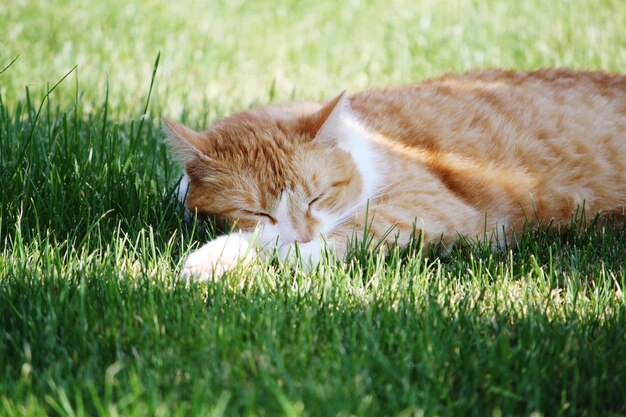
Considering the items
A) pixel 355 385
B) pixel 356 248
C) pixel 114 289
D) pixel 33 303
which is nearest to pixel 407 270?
pixel 356 248

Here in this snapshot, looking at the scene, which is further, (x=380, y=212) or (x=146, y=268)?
(x=380, y=212)

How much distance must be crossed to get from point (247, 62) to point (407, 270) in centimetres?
401

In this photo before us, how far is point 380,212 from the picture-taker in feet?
9.73

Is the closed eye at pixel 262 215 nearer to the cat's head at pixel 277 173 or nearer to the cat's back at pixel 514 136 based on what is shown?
the cat's head at pixel 277 173

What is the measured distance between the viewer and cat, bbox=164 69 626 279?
2873 mm

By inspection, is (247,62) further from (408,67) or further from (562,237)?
(562,237)

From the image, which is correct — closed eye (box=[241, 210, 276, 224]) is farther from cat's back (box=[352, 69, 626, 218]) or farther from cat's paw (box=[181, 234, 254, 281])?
cat's back (box=[352, 69, 626, 218])

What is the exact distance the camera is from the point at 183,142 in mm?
2854

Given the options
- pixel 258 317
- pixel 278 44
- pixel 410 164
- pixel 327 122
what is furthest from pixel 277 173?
pixel 278 44

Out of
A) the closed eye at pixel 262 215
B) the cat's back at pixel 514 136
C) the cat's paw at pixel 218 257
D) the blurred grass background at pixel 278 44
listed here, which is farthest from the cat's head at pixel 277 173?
the blurred grass background at pixel 278 44

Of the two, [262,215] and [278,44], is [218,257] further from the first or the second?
[278,44]

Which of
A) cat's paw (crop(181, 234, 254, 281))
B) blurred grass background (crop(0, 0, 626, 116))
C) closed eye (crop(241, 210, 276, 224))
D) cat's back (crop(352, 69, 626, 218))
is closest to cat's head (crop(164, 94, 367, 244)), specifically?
closed eye (crop(241, 210, 276, 224))

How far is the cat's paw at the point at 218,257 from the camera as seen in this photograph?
255cm

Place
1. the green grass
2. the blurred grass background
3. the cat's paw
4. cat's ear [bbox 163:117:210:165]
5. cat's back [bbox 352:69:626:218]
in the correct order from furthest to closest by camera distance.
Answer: the blurred grass background → cat's back [bbox 352:69:626:218] → cat's ear [bbox 163:117:210:165] → the cat's paw → the green grass
